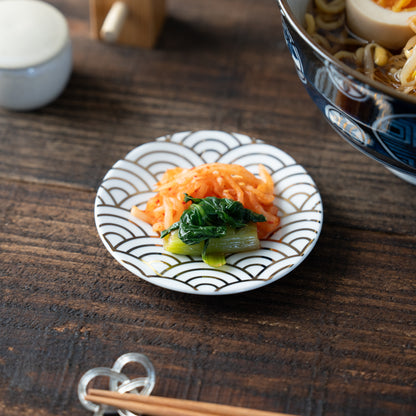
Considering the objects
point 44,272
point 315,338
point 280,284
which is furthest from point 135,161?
point 315,338

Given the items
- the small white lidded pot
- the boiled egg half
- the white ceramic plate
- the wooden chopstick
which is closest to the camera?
the wooden chopstick

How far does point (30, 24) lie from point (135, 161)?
47cm

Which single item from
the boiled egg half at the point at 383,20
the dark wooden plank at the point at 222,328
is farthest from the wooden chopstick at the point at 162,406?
the boiled egg half at the point at 383,20

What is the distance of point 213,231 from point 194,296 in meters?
0.13

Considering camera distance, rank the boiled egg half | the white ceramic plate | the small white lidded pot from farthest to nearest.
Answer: the small white lidded pot → the boiled egg half → the white ceramic plate

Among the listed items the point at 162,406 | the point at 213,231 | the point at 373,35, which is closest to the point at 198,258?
the point at 213,231

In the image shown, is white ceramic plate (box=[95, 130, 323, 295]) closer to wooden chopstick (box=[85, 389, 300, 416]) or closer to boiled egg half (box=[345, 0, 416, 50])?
wooden chopstick (box=[85, 389, 300, 416])

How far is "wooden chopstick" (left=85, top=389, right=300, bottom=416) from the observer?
0.92 meters

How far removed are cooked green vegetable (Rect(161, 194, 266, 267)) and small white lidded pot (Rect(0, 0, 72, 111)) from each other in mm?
572

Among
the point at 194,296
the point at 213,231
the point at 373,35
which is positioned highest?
the point at 373,35

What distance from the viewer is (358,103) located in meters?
1.00

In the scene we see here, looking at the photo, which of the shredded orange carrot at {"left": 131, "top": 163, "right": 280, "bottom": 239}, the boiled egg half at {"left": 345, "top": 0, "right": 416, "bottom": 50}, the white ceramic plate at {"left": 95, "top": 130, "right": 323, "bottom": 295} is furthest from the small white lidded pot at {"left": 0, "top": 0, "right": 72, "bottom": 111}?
the boiled egg half at {"left": 345, "top": 0, "right": 416, "bottom": 50}

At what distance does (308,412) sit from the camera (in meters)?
0.97

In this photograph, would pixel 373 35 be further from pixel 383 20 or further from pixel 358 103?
pixel 358 103
